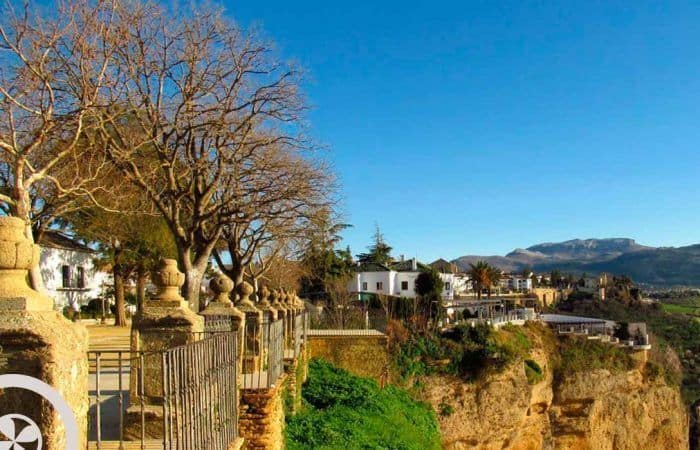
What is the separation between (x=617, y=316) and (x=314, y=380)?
186 ft

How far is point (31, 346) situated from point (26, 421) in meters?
0.41

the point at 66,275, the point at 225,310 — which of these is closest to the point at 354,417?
the point at 225,310

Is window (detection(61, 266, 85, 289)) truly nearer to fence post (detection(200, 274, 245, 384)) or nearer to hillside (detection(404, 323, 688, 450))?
hillside (detection(404, 323, 688, 450))

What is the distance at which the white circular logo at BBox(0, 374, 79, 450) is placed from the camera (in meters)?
3.26

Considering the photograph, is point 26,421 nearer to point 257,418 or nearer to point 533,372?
point 257,418

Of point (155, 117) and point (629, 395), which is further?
point (629, 395)

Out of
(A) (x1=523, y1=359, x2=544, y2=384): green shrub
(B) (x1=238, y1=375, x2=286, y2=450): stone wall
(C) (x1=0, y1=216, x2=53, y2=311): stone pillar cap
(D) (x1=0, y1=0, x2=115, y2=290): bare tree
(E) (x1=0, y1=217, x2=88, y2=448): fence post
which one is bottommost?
(A) (x1=523, y1=359, x2=544, y2=384): green shrub

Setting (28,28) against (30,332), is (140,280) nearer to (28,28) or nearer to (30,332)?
(28,28)

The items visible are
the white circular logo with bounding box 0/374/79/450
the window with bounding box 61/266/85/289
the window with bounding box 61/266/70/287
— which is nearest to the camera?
the white circular logo with bounding box 0/374/79/450

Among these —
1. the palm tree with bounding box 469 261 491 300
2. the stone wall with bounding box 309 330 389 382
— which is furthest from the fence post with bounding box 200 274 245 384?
the palm tree with bounding box 469 261 491 300

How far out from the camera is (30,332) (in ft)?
10.7

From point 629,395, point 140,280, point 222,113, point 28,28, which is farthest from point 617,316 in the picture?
point 28,28

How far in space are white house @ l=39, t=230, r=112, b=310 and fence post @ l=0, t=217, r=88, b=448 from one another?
109ft

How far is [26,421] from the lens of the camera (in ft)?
10.8
